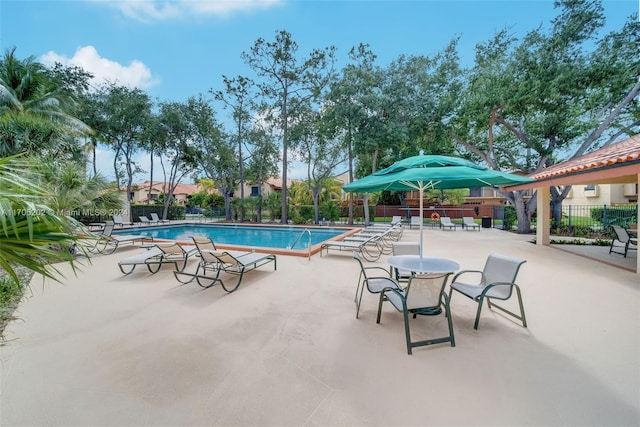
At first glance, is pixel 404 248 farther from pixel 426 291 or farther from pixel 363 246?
pixel 363 246

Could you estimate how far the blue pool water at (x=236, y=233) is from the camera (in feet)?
43.4

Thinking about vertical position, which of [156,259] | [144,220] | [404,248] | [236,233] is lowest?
[236,233]

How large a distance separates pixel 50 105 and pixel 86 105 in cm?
686

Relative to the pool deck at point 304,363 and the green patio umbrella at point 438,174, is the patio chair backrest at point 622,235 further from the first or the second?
the green patio umbrella at point 438,174

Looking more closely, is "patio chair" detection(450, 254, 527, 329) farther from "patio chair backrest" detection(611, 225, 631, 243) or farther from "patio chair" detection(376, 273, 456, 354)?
"patio chair backrest" detection(611, 225, 631, 243)

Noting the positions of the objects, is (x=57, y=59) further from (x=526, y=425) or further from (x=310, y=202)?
(x=526, y=425)

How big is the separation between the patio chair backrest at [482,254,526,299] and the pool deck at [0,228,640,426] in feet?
1.38

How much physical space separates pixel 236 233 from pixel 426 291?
1423 cm

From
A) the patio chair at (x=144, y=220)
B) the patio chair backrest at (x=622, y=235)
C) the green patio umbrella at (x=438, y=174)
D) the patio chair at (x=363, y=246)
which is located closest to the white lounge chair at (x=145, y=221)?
the patio chair at (x=144, y=220)

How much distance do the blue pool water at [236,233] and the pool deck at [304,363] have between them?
8.24 m

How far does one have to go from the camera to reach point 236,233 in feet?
51.6

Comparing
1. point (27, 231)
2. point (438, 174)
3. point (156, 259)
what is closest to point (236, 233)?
point (156, 259)

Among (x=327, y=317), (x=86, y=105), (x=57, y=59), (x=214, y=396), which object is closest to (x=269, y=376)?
(x=214, y=396)

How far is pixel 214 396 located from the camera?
7.04 ft
